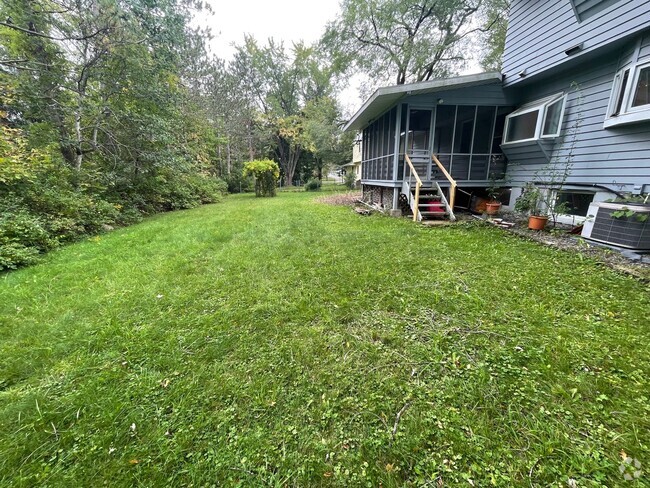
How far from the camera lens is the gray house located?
442cm

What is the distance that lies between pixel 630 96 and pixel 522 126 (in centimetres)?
257

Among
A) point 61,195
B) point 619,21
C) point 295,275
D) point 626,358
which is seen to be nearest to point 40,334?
point 295,275

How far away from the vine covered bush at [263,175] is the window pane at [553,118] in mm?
A: 13115

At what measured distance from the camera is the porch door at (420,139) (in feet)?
25.5

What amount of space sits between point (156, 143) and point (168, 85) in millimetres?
2235

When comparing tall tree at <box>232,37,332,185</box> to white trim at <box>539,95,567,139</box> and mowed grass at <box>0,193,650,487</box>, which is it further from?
mowed grass at <box>0,193,650,487</box>

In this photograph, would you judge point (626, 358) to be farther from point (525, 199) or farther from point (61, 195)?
point (61, 195)

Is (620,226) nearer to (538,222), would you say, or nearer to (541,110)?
(538,222)

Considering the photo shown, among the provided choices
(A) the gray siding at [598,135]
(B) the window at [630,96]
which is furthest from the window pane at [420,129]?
(B) the window at [630,96]

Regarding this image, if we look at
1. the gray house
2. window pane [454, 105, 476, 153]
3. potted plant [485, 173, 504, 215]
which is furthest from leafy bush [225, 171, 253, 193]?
potted plant [485, 173, 504, 215]

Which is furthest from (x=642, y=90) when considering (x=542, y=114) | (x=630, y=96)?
(x=542, y=114)

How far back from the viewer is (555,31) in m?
5.57

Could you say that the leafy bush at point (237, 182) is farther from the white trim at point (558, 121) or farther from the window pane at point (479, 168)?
the white trim at point (558, 121)

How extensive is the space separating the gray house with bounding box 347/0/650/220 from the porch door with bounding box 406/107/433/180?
4 centimetres
